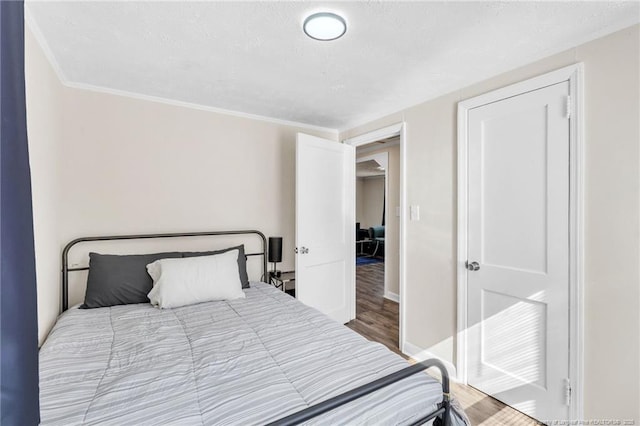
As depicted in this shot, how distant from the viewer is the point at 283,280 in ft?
10.5

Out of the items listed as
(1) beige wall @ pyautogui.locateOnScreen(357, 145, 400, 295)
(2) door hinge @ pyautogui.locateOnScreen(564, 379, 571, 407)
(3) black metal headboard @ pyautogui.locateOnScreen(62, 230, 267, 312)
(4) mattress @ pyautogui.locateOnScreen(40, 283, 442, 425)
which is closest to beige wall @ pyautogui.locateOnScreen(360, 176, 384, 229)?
(1) beige wall @ pyautogui.locateOnScreen(357, 145, 400, 295)

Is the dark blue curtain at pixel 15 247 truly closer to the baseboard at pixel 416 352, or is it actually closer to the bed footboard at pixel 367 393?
the bed footboard at pixel 367 393

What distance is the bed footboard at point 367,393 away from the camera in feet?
2.81

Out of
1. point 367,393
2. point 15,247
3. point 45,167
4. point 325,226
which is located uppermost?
point 45,167

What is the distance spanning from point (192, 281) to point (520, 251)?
2295 millimetres

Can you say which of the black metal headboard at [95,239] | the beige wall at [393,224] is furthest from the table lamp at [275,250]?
the beige wall at [393,224]

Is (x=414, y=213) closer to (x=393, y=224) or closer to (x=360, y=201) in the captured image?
(x=393, y=224)

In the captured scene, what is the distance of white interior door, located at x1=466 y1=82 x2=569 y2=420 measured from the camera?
182 cm

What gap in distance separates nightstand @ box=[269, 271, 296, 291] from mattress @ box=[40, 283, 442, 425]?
1.16 metres

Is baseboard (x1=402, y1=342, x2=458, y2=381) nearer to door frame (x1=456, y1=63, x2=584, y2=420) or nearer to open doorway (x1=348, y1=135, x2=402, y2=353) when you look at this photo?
open doorway (x1=348, y1=135, x2=402, y2=353)

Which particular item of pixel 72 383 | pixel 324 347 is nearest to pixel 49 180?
pixel 72 383

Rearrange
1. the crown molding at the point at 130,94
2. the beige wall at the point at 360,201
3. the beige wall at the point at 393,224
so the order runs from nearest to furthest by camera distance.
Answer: the crown molding at the point at 130,94
the beige wall at the point at 393,224
the beige wall at the point at 360,201

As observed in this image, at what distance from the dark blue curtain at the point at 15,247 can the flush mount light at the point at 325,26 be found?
115cm

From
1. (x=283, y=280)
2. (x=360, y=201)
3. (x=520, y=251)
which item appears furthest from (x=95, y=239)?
(x=360, y=201)
